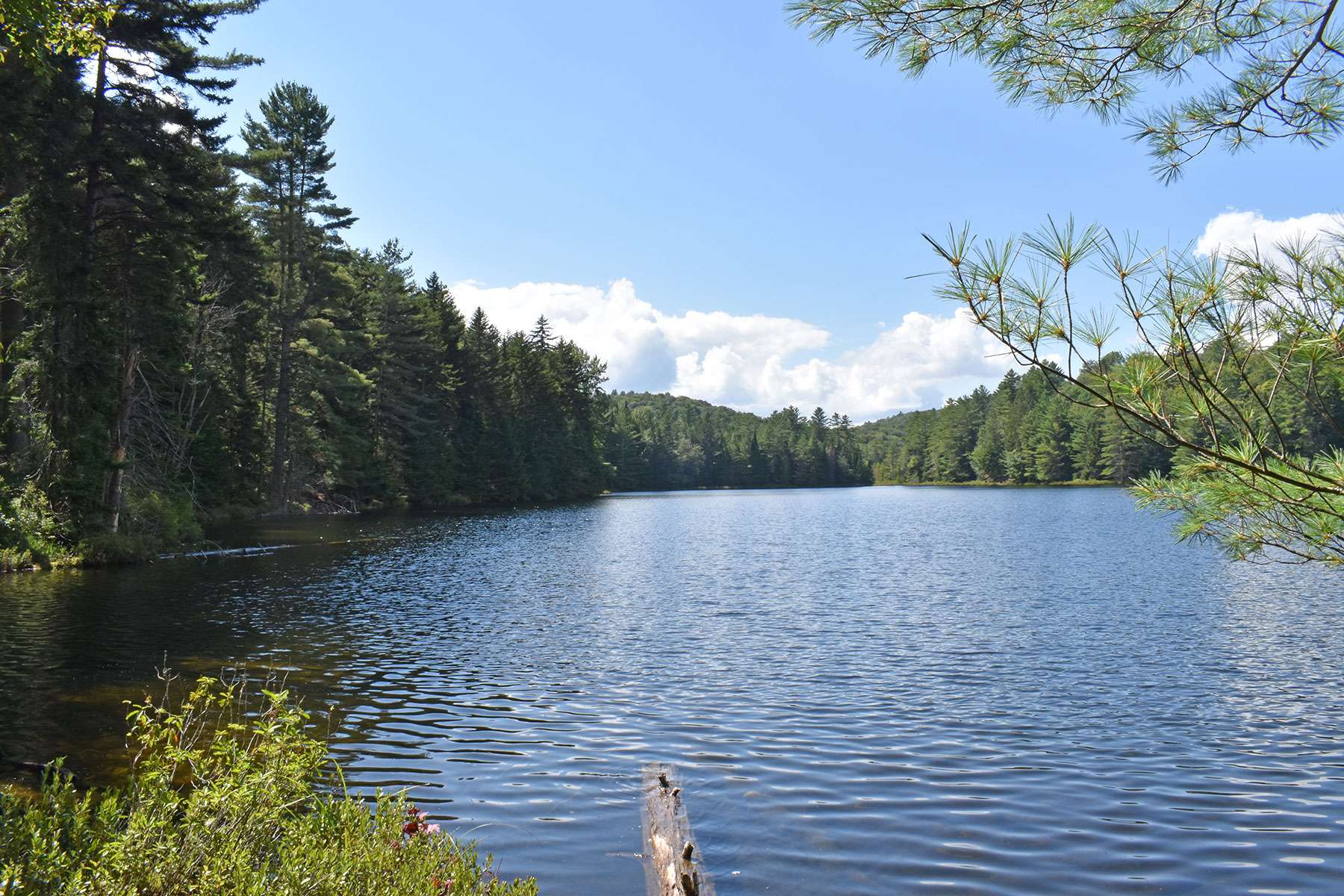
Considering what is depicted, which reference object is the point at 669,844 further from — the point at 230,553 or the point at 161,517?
the point at 161,517

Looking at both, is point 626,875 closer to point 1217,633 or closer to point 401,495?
A: point 1217,633

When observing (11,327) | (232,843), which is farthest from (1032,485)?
(232,843)

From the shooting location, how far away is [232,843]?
462 cm

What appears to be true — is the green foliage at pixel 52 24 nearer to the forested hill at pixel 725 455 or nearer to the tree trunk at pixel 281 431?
the tree trunk at pixel 281 431

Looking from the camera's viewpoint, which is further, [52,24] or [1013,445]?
[1013,445]

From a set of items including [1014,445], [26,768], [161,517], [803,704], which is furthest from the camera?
[1014,445]

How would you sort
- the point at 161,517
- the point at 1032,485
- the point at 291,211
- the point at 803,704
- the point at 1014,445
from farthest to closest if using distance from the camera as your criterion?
1. the point at 1014,445
2. the point at 1032,485
3. the point at 291,211
4. the point at 161,517
5. the point at 803,704

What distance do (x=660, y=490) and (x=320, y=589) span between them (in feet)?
362

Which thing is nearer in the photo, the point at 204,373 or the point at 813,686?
the point at 813,686

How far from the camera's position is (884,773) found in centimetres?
884

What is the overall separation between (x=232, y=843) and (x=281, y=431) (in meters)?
45.0

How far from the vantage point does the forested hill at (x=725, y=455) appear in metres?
129

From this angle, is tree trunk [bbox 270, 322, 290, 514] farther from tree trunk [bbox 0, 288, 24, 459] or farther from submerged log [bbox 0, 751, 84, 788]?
submerged log [bbox 0, 751, 84, 788]

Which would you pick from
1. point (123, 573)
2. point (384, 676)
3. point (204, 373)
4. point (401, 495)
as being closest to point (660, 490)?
point (401, 495)
